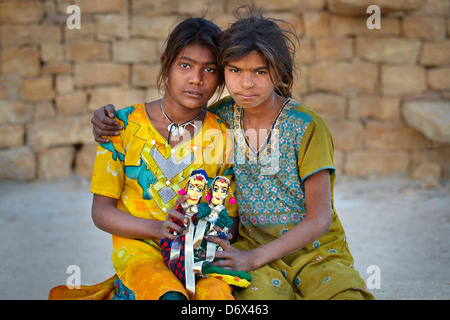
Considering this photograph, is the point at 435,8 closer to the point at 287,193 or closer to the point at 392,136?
the point at 392,136

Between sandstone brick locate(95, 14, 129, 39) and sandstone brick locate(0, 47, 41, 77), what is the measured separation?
88 cm

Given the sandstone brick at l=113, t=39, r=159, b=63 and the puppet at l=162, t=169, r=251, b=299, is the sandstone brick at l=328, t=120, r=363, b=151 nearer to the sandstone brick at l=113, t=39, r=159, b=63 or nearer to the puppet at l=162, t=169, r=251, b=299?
the sandstone brick at l=113, t=39, r=159, b=63

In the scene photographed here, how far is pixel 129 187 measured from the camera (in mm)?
2553

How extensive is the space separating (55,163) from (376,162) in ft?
13.9

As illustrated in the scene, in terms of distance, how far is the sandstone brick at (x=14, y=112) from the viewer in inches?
259

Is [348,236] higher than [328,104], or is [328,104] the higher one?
[328,104]

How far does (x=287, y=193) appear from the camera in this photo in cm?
252

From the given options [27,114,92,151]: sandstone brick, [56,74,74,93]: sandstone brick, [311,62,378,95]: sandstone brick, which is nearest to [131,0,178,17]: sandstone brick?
[56,74,74,93]: sandstone brick

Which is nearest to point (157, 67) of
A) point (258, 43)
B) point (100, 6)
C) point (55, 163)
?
point (100, 6)

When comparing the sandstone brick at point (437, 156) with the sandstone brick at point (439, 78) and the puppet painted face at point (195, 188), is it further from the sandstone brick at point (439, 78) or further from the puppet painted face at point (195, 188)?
the puppet painted face at point (195, 188)

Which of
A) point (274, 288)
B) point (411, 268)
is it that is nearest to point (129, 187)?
point (274, 288)

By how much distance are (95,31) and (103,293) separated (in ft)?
15.8

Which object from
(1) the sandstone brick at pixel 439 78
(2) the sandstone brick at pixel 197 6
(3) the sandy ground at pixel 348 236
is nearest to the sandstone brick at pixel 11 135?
(3) the sandy ground at pixel 348 236

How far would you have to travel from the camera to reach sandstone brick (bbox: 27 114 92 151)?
21.7ft
